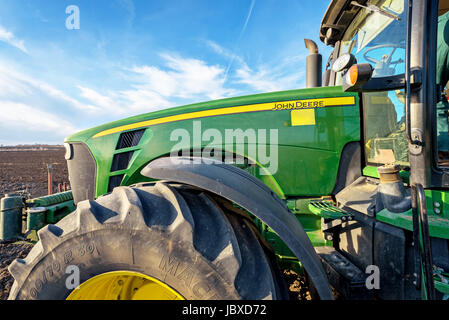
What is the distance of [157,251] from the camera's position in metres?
1.19

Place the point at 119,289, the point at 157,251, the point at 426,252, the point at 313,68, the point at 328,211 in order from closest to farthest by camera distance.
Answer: the point at 157,251
the point at 426,252
the point at 119,289
the point at 328,211
the point at 313,68

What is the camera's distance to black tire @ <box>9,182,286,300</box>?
1155 mm

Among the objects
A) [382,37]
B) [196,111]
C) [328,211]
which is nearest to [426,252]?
[328,211]

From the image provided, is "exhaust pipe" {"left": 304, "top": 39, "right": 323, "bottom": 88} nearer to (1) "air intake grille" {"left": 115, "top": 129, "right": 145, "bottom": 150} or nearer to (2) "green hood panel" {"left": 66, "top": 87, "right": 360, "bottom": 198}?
(2) "green hood panel" {"left": 66, "top": 87, "right": 360, "bottom": 198}

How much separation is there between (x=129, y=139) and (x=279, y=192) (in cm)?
144

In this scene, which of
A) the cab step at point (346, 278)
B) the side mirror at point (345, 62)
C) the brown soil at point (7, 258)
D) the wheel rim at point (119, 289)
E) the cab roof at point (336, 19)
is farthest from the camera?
the brown soil at point (7, 258)

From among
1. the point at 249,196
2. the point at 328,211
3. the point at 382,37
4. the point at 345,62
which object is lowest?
the point at 328,211

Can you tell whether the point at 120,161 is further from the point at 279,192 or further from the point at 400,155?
the point at 400,155

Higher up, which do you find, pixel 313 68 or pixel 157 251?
pixel 313 68

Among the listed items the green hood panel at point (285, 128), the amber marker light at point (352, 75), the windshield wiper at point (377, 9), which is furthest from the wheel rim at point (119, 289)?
the windshield wiper at point (377, 9)

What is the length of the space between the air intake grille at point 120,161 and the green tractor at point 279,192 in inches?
0.5

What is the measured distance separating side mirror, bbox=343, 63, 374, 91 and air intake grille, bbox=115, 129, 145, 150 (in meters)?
1.70

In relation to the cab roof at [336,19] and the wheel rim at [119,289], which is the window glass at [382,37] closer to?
the cab roof at [336,19]

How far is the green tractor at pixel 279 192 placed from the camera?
1.21m
